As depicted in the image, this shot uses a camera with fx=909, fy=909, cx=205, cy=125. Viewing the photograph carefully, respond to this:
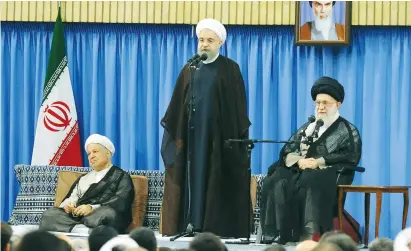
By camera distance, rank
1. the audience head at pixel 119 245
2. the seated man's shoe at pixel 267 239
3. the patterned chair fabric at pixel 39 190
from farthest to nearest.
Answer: the patterned chair fabric at pixel 39 190 → the seated man's shoe at pixel 267 239 → the audience head at pixel 119 245

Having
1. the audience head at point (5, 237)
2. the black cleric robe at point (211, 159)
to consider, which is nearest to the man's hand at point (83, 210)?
the black cleric robe at point (211, 159)

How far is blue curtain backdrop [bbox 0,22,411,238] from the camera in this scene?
27.3 ft

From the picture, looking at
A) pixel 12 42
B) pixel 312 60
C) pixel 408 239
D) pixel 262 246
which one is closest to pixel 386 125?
pixel 312 60

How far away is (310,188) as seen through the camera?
21.1 feet

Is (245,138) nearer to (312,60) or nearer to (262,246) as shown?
(262,246)

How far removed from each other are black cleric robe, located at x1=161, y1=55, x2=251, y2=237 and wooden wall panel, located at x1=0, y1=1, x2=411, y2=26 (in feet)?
5.60

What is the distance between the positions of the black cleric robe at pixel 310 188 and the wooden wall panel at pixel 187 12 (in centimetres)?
191

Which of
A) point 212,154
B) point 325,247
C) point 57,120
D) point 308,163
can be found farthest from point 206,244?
point 57,120

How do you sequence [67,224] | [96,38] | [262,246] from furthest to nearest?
[96,38] → [67,224] → [262,246]

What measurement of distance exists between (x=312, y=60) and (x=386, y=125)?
→ 907 millimetres

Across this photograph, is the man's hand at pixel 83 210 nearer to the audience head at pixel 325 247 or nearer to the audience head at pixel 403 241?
the audience head at pixel 403 241

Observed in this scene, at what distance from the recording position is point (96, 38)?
888cm

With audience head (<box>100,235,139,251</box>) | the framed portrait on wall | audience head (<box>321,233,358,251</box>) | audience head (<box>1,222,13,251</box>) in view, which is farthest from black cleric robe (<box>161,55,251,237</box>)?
audience head (<box>100,235,139,251</box>)

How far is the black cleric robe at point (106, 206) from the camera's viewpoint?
7.34 meters
